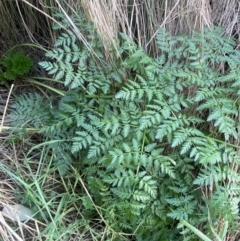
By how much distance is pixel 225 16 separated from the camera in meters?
1.71

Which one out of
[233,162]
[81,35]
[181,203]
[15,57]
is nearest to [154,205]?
[181,203]

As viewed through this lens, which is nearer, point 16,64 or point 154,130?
point 154,130

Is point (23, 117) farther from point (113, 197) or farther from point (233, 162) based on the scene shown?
point (233, 162)

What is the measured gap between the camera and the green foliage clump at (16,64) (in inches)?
73.6

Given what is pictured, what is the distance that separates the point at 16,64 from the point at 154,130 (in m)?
0.64

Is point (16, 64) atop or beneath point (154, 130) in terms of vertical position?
atop

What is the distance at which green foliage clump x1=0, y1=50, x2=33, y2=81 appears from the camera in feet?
6.13

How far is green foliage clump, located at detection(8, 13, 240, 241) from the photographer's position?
1.50 m

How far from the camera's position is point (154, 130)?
154 centimetres

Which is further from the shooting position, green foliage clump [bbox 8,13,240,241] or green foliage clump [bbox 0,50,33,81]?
green foliage clump [bbox 0,50,33,81]

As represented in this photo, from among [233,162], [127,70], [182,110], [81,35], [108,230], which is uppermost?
[81,35]

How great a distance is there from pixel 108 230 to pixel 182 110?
0.46 meters

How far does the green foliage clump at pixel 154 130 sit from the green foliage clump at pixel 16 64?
0.29m

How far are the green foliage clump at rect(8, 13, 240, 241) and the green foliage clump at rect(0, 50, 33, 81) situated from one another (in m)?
0.29
